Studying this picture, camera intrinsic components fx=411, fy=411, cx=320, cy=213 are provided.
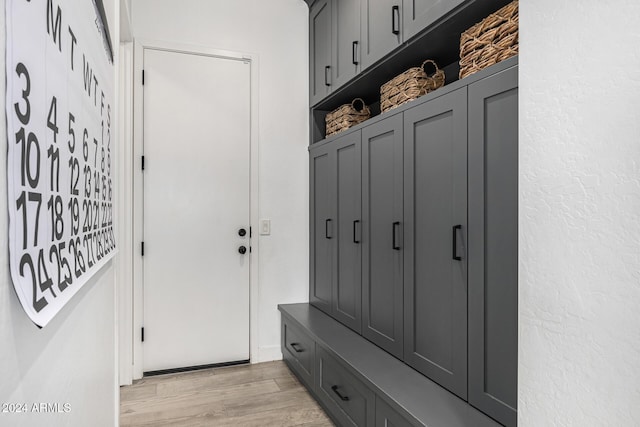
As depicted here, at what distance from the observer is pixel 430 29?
1.82m

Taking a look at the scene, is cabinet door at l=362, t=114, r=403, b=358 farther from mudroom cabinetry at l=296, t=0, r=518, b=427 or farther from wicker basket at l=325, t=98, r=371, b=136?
wicker basket at l=325, t=98, r=371, b=136

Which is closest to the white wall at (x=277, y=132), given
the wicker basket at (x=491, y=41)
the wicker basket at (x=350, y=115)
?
the wicker basket at (x=350, y=115)

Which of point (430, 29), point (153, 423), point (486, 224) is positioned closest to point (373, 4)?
point (430, 29)

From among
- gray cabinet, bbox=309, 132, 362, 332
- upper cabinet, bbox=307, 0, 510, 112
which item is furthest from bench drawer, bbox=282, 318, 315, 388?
upper cabinet, bbox=307, 0, 510, 112

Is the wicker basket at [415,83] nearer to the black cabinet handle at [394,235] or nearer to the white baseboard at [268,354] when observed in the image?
the black cabinet handle at [394,235]

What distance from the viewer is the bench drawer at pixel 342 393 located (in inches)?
72.3

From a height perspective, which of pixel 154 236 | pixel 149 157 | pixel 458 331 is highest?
pixel 149 157

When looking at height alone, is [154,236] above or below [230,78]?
below

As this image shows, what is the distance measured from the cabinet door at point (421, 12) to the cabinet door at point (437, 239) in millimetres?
354

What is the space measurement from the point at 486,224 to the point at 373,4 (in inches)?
57.7

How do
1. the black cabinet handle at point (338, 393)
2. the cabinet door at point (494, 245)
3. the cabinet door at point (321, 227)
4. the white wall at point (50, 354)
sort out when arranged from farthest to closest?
the cabinet door at point (321, 227) → the black cabinet handle at point (338, 393) → the cabinet door at point (494, 245) → the white wall at point (50, 354)

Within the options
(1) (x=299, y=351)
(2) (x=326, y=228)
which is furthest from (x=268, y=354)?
(2) (x=326, y=228)

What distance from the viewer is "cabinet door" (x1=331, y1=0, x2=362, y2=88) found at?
2490 mm

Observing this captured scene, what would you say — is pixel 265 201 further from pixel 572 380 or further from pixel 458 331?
pixel 572 380
